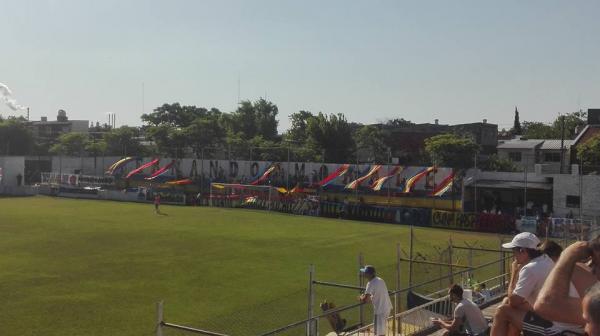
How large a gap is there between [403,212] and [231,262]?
24.0 m

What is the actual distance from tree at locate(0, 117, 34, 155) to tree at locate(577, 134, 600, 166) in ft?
259

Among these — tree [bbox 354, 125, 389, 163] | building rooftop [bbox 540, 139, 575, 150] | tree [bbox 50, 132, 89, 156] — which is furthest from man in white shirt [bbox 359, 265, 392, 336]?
tree [bbox 50, 132, 89, 156]

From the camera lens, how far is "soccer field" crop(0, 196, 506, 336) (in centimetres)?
1831

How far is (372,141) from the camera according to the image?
3354 inches

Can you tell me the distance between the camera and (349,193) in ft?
193

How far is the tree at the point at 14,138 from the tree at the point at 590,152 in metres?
78.8

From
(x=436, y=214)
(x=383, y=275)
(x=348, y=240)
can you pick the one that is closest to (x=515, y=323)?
(x=383, y=275)

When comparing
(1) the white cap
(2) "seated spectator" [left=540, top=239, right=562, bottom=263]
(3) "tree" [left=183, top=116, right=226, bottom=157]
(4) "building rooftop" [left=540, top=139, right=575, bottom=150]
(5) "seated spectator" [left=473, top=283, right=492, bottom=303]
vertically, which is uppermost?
(3) "tree" [left=183, top=116, right=226, bottom=157]

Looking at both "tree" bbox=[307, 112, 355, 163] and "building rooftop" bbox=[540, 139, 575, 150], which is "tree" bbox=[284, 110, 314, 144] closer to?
"tree" bbox=[307, 112, 355, 163]

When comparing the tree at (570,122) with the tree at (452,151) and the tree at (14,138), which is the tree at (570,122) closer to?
the tree at (452,151)

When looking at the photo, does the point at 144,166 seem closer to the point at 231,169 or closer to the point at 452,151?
the point at 231,169

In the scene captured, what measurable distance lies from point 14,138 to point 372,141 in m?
54.7

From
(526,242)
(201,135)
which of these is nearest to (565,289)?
(526,242)

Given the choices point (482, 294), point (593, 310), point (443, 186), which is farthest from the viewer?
point (443, 186)
